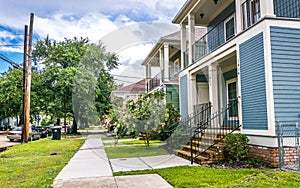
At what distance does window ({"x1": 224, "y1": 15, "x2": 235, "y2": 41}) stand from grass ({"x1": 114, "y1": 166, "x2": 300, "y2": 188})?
21.8 feet

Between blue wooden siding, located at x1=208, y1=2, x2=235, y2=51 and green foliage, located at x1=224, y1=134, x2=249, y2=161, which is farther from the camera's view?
blue wooden siding, located at x1=208, y1=2, x2=235, y2=51

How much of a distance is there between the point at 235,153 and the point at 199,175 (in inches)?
72.2

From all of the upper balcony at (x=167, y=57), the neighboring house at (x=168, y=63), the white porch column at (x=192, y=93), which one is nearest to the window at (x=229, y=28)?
the white porch column at (x=192, y=93)

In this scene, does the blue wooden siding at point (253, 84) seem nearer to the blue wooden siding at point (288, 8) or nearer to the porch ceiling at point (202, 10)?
the blue wooden siding at point (288, 8)

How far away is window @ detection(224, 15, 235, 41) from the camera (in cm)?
1055

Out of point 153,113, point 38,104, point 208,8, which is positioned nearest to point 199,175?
point 153,113

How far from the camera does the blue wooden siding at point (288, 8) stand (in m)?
7.17

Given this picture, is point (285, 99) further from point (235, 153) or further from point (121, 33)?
point (121, 33)

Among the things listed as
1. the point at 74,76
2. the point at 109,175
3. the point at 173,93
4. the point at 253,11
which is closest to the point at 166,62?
the point at 173,93

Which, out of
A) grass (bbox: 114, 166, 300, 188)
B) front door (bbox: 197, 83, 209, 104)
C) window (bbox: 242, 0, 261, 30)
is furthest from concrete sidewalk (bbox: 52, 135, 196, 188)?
window (bbox: 242, 0, 261, 30)

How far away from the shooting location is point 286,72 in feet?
20.9

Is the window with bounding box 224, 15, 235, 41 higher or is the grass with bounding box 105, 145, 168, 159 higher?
the window with bounding box 224, 15, 235, 41

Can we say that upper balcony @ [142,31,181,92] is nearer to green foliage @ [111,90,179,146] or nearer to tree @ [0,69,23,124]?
green foliage @ [111,90,179,146]

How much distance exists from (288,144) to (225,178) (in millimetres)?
2187
